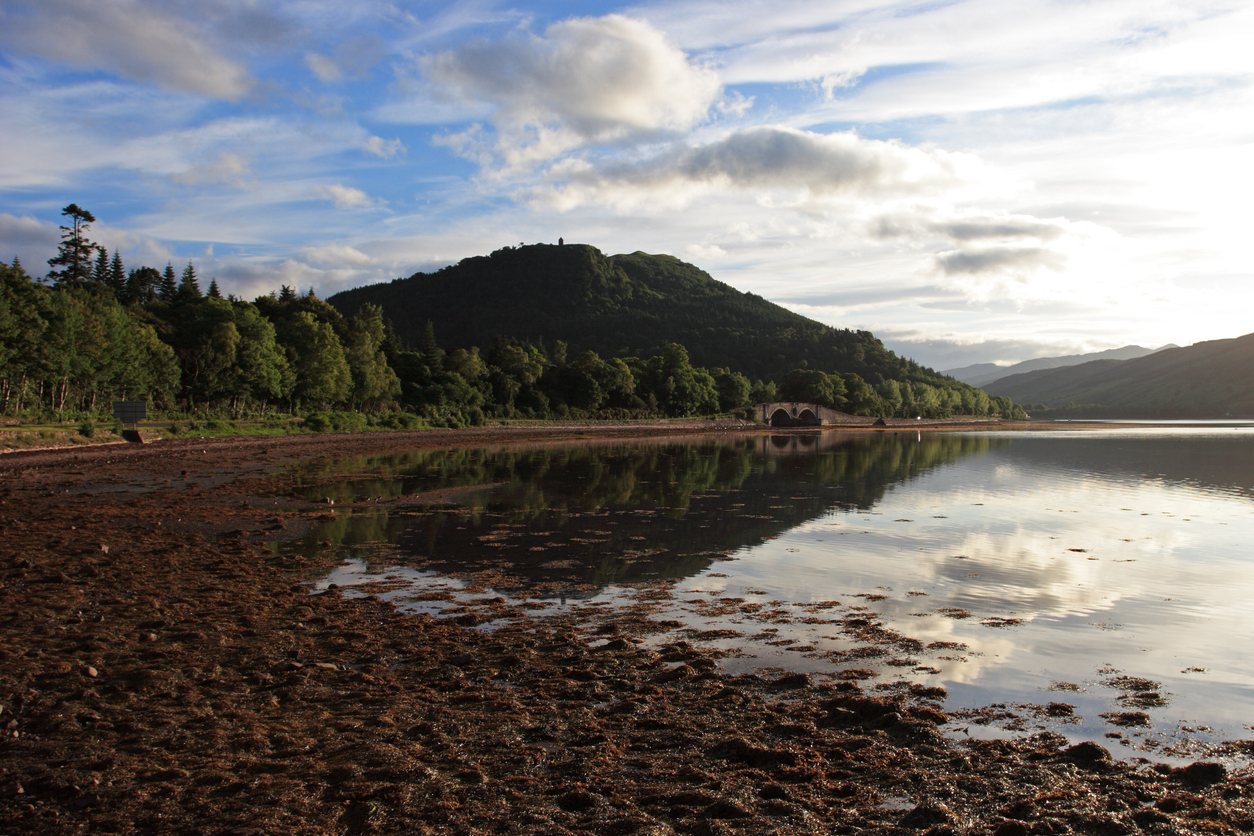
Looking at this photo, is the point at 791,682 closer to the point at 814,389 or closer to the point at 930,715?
the point at 930,715

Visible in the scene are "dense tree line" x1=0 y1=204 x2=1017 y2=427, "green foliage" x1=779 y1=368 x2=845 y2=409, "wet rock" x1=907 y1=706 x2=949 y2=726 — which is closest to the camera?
"wet rock" x1=907 y1=706 x2=949 y2=726

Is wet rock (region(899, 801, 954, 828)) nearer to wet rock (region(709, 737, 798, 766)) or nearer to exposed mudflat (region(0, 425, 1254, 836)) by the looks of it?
exposed mudflat (region(0, 425, 1254, 836))

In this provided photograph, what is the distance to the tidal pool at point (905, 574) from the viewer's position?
9.29 meters

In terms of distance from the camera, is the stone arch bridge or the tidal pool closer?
the tidal pool

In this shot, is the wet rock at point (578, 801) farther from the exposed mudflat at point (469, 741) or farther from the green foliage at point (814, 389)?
the green foliage at point (814, 389)

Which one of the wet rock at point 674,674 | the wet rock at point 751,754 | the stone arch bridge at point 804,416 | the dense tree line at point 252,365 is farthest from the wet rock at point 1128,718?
the stone arch bridge at point 804,416

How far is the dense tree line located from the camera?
54.1m

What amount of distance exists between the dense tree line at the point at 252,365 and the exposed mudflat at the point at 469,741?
52.1m

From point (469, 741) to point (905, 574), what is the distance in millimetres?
11779

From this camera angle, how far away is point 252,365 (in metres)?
70.8

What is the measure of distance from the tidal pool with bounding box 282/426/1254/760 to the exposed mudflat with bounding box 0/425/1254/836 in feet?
3.36

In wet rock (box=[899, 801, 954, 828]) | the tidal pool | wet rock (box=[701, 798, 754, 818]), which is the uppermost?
wet rock (box=[701, 798, 754, 818])

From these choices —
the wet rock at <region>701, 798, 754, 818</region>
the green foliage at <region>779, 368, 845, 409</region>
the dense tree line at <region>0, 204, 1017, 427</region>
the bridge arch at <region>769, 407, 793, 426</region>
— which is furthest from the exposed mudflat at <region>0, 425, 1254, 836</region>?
the green foliage at <region>779, 368, 845, 409</region>

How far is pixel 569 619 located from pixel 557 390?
353 ft
